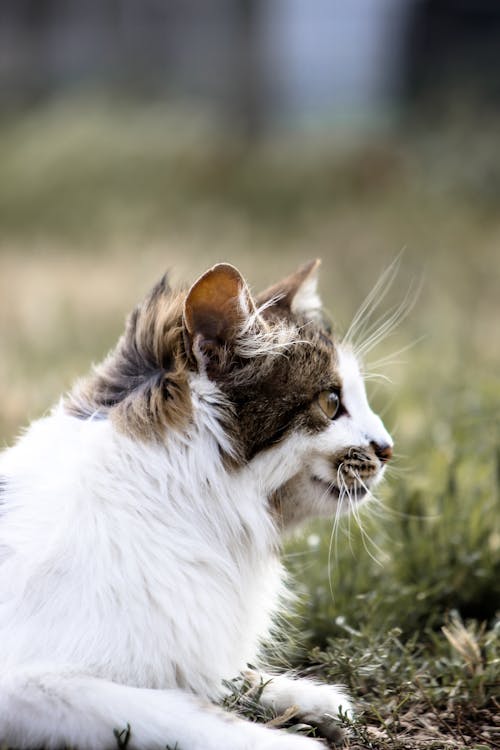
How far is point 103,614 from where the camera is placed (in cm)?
220

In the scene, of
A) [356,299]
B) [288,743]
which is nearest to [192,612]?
[288,743]

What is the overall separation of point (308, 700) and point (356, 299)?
4.70m

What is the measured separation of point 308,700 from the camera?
2525 millimetres

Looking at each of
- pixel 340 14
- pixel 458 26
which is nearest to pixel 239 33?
pixel 340 14

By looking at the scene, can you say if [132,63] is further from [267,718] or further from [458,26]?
[267,718]

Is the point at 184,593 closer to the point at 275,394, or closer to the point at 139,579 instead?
the point at 139,579

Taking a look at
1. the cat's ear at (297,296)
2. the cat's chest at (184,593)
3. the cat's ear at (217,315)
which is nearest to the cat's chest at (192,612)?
the cat's chest at (184,593)

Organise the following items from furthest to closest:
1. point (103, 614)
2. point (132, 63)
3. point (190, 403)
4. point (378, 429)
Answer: point (132, 63), point (378, 429), point (190, 403), point (103, 614)

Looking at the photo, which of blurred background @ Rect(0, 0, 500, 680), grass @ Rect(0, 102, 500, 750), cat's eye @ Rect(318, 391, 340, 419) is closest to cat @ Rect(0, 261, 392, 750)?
cat's eye @ Rect(318, 391, 340, 419)

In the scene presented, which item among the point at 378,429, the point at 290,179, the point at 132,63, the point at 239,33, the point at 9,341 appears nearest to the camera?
the point at 378,429

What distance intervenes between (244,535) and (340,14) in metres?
11.9

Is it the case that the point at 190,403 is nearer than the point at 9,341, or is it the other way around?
the point at 190,403

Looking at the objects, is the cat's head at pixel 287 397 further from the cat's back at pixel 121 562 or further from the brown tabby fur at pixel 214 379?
the cat's back at pixel 121 562

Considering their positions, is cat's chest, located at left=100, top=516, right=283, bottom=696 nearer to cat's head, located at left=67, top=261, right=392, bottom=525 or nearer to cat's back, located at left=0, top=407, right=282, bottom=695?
cat's back, located at left=0, top=407, right=282, bottom=695
